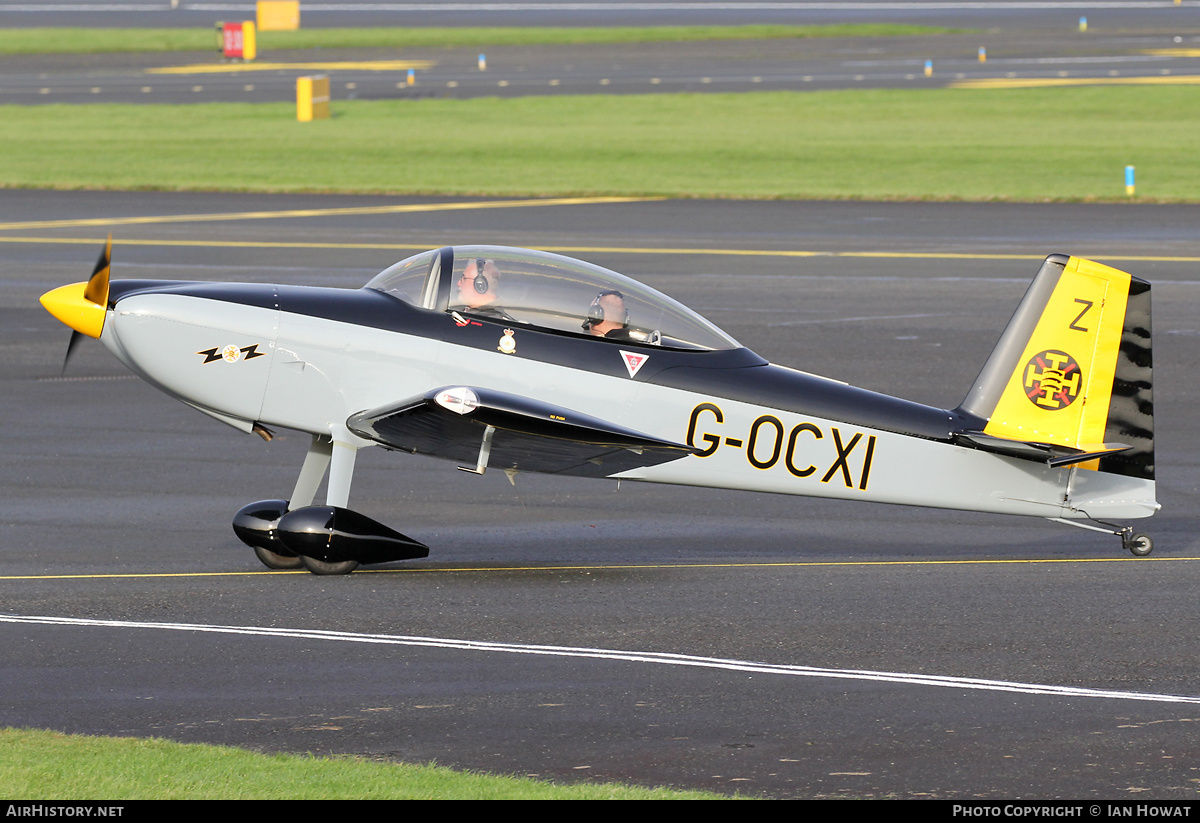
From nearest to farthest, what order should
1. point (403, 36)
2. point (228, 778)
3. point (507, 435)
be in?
point (228, 778), point (507, 435), point (403, 36)

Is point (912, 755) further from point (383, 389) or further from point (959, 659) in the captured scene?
point (383, 389)

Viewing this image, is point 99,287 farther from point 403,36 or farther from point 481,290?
point 403,36

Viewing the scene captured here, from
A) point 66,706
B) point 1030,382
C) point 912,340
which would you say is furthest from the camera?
point 912,340

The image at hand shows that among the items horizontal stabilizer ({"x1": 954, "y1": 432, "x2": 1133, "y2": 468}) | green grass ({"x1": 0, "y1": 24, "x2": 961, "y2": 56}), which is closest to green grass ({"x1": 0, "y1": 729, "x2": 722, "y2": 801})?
horizontal stabilizer ({"x1": 954, "y1": 432, "x2": 1133, "y2": 468})

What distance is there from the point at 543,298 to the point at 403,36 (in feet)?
244

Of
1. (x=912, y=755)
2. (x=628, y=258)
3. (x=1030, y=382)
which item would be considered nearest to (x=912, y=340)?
(x=628, y=258)

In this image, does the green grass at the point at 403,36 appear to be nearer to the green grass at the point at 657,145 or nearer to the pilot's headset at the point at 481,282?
the green grass at the point at 657,145

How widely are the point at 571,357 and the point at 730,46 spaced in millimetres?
67620

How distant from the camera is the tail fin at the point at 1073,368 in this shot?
11773 millimetres

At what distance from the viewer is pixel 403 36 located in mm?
83250

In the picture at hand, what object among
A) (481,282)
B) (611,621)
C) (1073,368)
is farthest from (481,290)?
(1073,368)

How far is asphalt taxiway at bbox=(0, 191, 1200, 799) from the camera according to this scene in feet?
27.9

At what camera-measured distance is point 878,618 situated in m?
11.1

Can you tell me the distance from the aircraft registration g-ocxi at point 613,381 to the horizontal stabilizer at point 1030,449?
0.05 ft
